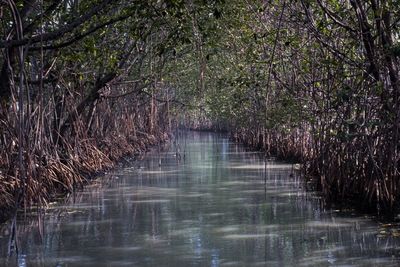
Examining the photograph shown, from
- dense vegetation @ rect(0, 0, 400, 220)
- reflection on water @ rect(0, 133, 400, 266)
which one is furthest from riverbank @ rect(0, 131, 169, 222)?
reflection on water @ rect(0, 133, 400, 266)

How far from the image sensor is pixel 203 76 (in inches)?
311

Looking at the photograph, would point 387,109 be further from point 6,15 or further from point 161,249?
point 6,15

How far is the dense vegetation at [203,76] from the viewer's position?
6531 mm

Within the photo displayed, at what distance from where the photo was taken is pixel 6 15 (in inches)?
284

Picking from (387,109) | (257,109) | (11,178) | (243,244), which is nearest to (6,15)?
(11,178)

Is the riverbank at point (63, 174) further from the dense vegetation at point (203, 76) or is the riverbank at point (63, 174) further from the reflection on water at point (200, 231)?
the reflection on water at point (200, 231)

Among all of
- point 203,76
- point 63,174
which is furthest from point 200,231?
point 63,174

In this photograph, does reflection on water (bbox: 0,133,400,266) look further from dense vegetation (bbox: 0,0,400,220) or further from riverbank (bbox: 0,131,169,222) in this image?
dense vegetation (bbox: 0,0,400,220)

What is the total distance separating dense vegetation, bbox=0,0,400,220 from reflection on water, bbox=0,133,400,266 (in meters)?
0.54

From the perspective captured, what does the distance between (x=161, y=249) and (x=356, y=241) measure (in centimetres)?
204

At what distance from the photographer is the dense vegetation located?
6531 mm

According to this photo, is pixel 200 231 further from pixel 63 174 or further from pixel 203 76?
pixel 63 174

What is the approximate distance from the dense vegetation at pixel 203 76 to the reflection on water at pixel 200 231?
54 cm

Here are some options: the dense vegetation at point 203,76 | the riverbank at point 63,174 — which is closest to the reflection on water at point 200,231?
the riverbank at point 63,174
